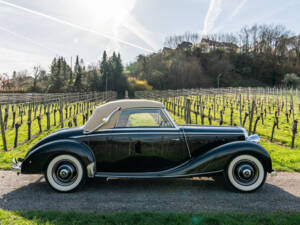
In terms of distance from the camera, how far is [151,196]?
4508 millimetres

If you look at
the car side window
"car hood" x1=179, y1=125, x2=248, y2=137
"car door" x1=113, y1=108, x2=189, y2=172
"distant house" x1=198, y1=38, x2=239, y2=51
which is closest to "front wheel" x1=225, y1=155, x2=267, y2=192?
"car hood" x1=179, y1=125, x2=248, y2=137

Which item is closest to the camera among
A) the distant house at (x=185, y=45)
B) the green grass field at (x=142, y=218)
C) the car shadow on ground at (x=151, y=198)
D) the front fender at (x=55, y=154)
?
the green grass field at (x=142, y=218)

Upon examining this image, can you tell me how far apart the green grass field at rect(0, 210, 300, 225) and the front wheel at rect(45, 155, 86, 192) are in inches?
38.1

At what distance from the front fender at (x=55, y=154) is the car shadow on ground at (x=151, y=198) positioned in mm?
438

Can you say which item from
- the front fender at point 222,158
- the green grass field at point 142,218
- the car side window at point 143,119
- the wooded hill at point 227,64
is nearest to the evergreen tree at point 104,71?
the wooded hill at point 227,64

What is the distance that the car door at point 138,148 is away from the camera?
4770 mm

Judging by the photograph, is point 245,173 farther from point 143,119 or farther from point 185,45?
point 185,45

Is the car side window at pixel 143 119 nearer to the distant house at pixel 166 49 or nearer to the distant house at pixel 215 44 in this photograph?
the distant house at pixel 166 49

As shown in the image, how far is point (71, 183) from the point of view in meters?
4.70

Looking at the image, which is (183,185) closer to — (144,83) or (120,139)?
(120,139)

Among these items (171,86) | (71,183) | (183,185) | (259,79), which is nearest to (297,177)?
(183,185)

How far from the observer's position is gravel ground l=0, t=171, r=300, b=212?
13.2ft

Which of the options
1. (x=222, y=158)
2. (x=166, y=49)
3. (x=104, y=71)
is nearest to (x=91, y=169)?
(x=222, y=158)

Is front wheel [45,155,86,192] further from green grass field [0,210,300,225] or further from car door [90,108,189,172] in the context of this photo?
green grass field [0,210,300,225]
